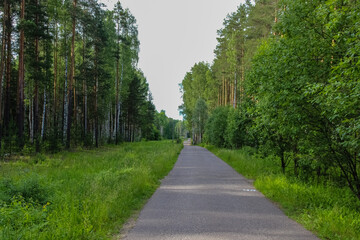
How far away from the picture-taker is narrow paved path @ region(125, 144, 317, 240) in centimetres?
471

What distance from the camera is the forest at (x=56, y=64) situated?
17688mm

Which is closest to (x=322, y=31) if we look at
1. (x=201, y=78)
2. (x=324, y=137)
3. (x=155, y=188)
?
(x=324, y=137)

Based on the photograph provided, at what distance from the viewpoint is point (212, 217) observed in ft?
18.7

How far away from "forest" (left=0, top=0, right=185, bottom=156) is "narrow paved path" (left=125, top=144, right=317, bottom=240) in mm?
13191

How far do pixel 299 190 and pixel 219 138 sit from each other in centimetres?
2654

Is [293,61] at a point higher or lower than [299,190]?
higher

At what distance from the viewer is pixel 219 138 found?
33906 millimetres

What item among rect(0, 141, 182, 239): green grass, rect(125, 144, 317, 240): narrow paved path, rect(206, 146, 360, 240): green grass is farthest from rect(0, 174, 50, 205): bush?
rect(206, 146, 360, 240): green grass

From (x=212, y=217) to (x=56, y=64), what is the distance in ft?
98.8

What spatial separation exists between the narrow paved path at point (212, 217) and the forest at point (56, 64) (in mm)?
13191

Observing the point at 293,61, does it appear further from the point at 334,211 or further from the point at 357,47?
the point at 334,211

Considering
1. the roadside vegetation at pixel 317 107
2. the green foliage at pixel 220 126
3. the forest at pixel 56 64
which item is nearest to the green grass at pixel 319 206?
the roadside vegetation at pixel 317 107

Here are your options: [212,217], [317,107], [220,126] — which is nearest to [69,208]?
[212,217]

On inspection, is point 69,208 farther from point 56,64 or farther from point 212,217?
point 56,64
